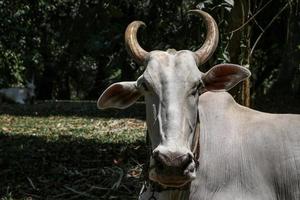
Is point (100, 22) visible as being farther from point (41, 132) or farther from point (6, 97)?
point (6, 97)

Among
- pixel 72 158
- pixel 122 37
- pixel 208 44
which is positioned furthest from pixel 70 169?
pixel 208 44

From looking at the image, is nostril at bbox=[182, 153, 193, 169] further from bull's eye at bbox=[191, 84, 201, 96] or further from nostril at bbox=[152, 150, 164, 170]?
bull's eye at bbox=[191, 84, 201, 96]

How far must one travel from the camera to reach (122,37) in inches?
356

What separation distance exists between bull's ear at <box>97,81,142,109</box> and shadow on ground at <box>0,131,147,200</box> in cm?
243

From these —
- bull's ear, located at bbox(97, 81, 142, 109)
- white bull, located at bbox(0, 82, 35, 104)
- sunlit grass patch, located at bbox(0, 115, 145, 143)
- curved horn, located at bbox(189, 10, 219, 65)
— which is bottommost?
white bull, located at bbox(0, 82, 35, 104)

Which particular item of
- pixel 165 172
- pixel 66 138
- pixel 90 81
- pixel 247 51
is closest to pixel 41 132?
pixel 66 138

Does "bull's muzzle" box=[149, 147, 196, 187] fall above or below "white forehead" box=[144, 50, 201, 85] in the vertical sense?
below

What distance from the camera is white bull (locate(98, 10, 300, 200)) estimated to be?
3.62m

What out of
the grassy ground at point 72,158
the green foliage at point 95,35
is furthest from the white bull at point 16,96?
the grassy ground at point 72,158

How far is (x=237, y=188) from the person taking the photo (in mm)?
3926

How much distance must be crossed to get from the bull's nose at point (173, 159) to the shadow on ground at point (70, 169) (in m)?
3.06

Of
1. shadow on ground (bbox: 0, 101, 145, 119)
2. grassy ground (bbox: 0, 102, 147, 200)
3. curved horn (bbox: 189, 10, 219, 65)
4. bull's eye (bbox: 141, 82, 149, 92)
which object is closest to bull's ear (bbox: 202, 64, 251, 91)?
curved horn (bbox: 189, 10, 219, 65)

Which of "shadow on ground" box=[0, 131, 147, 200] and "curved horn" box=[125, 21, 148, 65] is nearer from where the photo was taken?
"curved horn" box=[125, 21, 148, 65]

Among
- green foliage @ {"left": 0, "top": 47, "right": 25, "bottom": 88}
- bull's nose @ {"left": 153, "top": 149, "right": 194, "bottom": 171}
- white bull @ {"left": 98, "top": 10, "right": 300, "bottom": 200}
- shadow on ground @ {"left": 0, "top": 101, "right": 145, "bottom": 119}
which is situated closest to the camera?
bull's nose @ {"left": 153, "top": 149, "right": 194, "bottom": 171}
